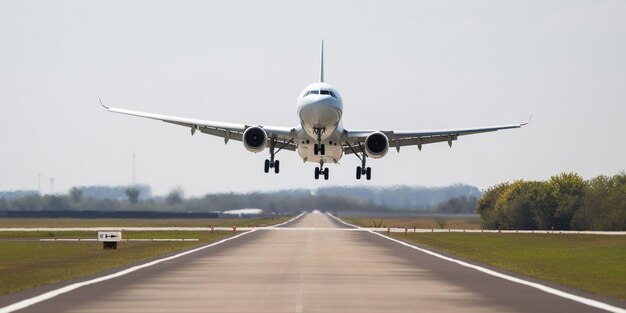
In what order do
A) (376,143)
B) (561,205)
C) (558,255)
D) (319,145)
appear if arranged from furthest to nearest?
(561,205)
(558,255)
(376,143)
(319,145)

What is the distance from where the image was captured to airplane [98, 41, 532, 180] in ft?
190

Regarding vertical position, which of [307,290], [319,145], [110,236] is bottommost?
[307,290]

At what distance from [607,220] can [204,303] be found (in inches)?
3602

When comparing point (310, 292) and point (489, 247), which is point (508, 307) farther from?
point (489, 247)

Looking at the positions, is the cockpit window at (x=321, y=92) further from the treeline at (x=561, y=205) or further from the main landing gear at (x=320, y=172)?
the treeline at (x=561, y=205)

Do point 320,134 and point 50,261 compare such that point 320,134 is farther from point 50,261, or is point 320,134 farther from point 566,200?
point 566,200

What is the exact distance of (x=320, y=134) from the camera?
59219 mm

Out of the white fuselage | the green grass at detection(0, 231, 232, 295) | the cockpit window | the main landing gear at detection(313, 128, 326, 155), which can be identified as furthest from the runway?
the cockpit window

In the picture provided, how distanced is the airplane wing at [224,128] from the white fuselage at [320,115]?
1.62m

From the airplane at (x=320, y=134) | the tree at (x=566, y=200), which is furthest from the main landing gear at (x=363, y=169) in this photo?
the tree at (x=566, y=200)

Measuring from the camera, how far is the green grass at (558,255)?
106 ft

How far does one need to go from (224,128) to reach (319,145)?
7301mm

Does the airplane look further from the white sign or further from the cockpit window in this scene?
the white sign

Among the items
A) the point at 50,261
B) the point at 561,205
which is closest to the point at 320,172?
the point at 50,261
